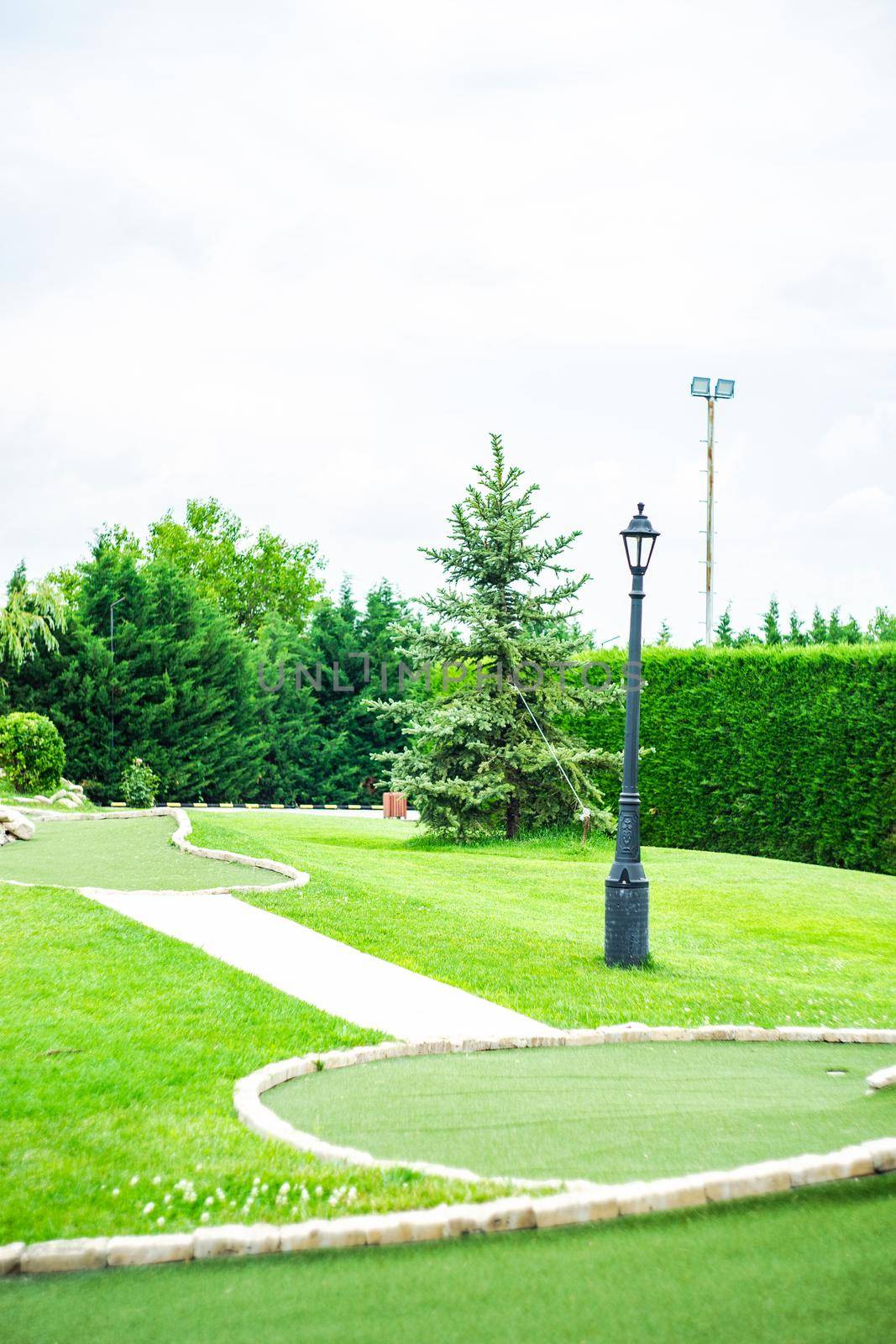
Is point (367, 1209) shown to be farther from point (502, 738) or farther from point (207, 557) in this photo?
point (207, 557)

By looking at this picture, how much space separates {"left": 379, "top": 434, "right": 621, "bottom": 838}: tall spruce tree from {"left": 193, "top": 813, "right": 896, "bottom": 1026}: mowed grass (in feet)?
3.89

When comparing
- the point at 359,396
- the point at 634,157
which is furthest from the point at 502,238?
the point at 359,396

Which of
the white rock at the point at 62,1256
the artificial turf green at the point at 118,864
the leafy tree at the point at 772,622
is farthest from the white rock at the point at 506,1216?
the leafy tree at the point at 772,622

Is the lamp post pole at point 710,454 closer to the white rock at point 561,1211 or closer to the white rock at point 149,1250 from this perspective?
the white rock at point 561,1211

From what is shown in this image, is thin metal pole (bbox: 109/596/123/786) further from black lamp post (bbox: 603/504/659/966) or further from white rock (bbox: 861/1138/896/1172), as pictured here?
white rock (bbox: 861/1138/896/1172)

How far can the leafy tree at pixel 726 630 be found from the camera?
30328 millimetres

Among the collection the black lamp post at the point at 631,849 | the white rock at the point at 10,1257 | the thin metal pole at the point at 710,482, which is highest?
the thin metal pole at the point at 710,482

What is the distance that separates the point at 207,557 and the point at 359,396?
2171cm

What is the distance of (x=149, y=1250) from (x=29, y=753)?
18202mm


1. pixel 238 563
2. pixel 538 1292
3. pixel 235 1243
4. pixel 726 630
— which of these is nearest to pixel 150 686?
pixel 726 630

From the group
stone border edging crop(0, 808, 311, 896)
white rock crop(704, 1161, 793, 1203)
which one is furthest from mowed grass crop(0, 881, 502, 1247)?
stone border edging crop(0, 808, 311, 896)

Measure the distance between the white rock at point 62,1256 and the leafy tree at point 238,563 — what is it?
149ft

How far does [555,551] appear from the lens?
17109mm

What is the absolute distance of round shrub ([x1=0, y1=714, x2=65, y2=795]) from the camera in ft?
64.4
